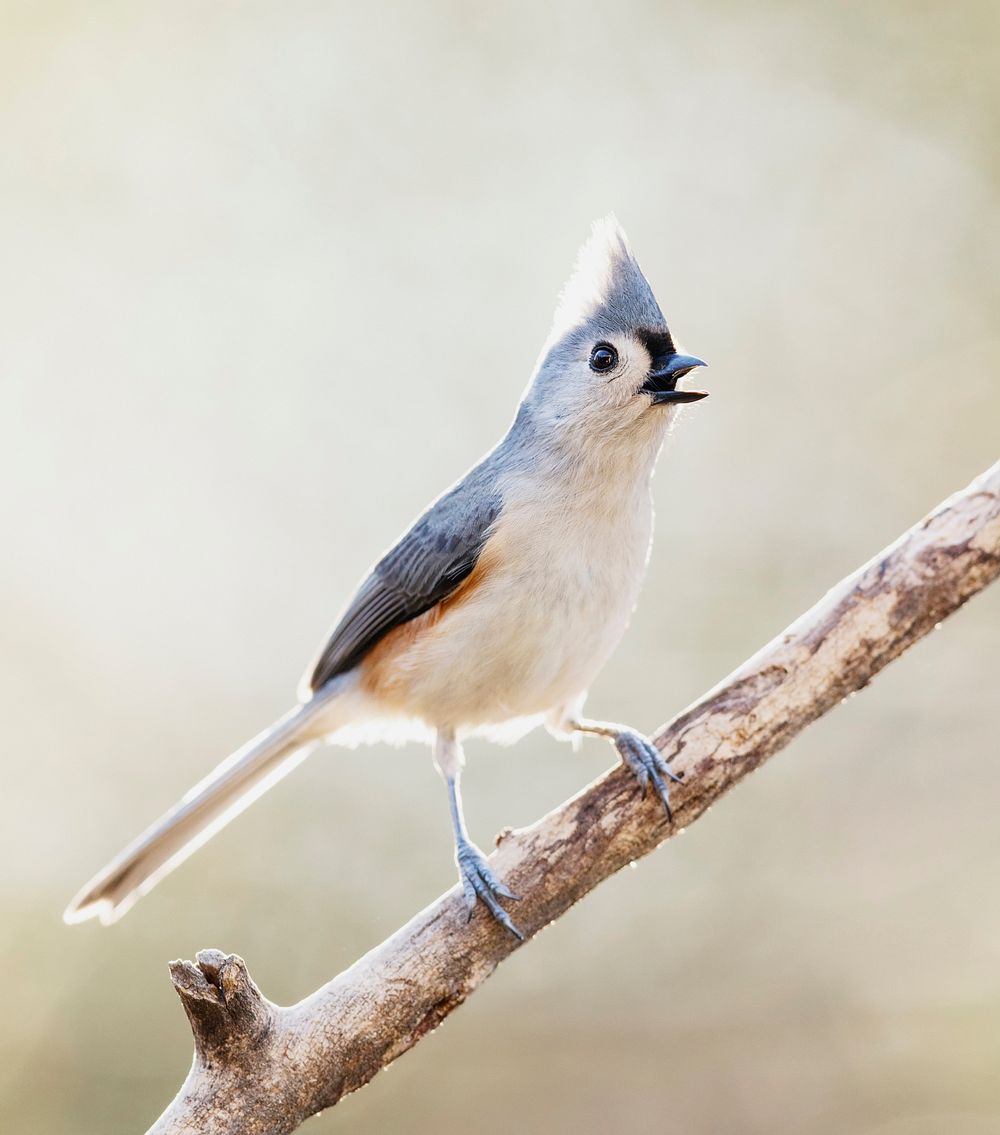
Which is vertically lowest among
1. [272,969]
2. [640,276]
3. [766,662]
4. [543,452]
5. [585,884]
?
[585,884]

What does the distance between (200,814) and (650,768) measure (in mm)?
1152

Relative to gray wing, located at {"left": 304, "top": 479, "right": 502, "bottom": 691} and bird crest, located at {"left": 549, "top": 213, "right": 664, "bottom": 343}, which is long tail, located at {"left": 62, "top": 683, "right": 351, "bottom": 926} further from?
bird crest, located at {"left": 549, "top": 213, "right": 664, "bottom": 343}

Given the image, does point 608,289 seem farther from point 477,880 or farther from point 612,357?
point 477,880

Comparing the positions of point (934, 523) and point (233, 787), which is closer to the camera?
point (934, 523)

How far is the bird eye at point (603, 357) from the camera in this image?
252 cm

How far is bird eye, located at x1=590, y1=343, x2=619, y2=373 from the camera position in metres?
2.52

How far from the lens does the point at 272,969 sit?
4.96 metres

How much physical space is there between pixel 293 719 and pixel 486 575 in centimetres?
68

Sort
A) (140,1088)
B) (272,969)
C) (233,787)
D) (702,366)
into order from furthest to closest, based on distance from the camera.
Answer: (272,969), (140,1088), (233,787), (702,366)

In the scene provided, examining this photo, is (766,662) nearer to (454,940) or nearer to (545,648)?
(545,648)

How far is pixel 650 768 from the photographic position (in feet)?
7.27

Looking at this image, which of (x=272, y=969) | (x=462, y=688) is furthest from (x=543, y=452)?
(x=272, y=969)

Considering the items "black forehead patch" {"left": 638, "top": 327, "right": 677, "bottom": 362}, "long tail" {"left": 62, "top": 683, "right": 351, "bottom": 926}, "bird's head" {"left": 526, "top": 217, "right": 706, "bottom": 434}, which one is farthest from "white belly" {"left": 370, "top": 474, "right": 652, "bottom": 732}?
"long tail" {"left": 62, "top": 683, "right": 351, "bottom": 926}

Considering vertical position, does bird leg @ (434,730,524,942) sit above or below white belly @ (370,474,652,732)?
below
